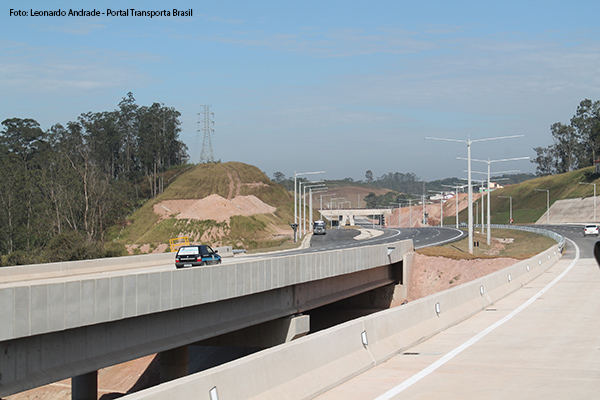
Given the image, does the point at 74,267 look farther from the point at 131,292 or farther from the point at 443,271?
the point at 443,271

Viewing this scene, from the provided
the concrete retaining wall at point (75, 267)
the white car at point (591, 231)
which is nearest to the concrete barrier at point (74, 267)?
the concrete retaining wall at point (75, 267)

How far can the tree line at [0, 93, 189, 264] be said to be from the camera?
3656 inches

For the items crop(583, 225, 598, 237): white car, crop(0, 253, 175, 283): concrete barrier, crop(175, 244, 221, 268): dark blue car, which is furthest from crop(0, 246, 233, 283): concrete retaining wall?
crop(583, 225, 598, 237): white car

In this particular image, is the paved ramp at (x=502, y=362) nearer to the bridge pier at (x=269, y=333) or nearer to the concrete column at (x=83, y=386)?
the bridge pier at (x=269, y=333)

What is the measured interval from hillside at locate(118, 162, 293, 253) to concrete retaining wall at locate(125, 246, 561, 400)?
228 feet

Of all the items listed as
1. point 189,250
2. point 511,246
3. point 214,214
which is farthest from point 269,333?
point 214,214

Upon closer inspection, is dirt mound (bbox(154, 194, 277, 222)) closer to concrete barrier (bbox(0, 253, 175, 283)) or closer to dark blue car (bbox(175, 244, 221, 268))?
concrete barrier (bbox(0, 253, 175, 283))

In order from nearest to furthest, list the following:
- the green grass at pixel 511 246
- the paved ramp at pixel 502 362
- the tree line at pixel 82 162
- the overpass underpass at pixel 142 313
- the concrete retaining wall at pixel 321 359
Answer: the concrete retaining wall at pixel 321 359
the paved ramp at pixel 502 362
the overpass underpass at pixel 142 313
the green grass at pixel 511 246
the tree line at pixel 82 162

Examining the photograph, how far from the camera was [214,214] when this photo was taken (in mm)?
106938

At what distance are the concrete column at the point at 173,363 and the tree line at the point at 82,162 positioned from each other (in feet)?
228

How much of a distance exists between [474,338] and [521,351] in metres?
1.80

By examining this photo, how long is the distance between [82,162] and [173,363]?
12226 centimetres

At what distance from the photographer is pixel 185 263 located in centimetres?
3128

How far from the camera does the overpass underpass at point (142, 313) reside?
12.8 m
